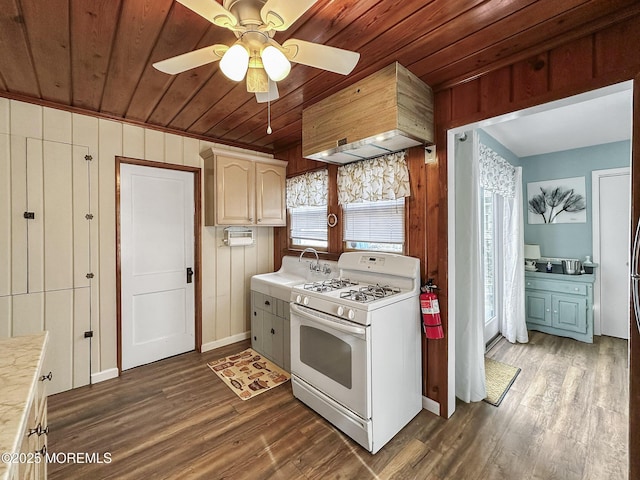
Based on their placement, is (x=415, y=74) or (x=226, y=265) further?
(x=226, y=265)

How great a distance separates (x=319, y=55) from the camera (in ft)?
4.38

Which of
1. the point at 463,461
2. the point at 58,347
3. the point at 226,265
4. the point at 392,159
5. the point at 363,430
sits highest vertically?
the point at 392,159

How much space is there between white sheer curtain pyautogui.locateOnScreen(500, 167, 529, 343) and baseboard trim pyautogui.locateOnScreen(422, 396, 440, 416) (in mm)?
1980

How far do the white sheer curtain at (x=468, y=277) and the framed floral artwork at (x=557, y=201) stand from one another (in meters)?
2.38

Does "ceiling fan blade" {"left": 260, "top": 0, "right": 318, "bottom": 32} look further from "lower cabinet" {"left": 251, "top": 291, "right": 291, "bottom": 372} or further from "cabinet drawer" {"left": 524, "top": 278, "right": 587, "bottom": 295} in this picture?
"cabinet drawer" {"left": 524, "top": 278, "right": 587, "bottom": 295}

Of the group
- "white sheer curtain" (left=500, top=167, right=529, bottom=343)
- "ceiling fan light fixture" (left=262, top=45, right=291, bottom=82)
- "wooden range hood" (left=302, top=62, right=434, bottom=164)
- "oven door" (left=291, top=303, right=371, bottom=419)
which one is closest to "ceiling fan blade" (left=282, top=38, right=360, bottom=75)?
"ceiling fan light fixture" (left=262, top=45, right=291, bottom=82)

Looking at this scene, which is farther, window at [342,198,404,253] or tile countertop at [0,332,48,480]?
window at [342,198,404,253]

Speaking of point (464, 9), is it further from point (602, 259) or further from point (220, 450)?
point (602, 259)

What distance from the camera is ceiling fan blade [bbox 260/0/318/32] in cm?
102

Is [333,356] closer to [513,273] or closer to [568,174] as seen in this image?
[513,273]

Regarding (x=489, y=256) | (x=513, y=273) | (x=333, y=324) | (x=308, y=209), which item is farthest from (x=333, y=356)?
(x=513, y=273)

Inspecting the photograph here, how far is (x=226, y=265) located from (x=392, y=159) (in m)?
2.27

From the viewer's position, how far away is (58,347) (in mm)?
2490

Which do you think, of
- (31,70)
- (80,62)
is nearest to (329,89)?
(80,62)
